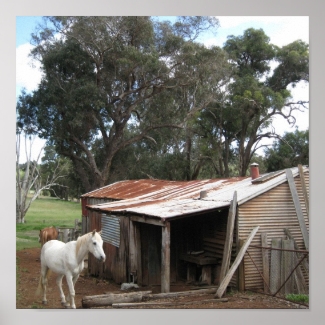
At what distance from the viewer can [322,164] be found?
613cm

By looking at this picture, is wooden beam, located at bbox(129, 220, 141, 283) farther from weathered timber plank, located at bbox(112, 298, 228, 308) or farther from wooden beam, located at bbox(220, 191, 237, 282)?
wooden beam, located at bbox(220, 191, 237, 282)

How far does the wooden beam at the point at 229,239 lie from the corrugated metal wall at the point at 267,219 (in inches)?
3.9

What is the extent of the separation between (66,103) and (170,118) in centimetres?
122

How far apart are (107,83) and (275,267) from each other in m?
2.86

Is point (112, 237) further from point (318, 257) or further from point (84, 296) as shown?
point (318, 257)

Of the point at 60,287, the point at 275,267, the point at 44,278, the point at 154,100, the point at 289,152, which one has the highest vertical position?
the point at 154,100

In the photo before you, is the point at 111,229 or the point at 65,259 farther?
the point at 111,229

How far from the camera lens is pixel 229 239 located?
6.07 meters

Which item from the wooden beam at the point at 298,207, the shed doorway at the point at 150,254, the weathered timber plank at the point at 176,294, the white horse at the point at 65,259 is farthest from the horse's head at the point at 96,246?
the wooden beam at the point at 298,207

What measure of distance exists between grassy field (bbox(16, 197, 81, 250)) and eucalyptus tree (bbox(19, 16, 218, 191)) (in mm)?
363

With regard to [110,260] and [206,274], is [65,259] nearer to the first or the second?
[110,260]

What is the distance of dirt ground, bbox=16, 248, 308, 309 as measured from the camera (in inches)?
237

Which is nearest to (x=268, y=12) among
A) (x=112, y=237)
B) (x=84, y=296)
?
(x=112, y=237)

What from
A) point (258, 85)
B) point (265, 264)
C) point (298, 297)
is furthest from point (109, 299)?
point (258, 85)
